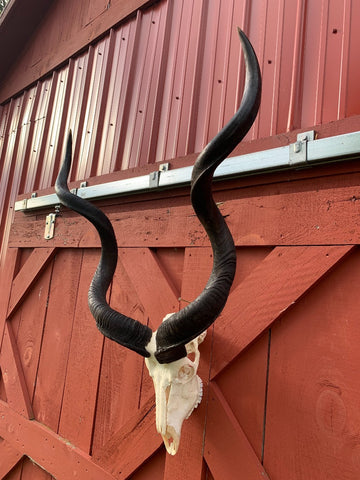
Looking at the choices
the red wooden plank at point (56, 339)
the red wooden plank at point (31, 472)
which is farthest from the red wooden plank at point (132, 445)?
the red wooden plank at point (31, 472)

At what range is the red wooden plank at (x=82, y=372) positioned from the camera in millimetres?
2471

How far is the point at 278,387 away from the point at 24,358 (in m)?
2.63

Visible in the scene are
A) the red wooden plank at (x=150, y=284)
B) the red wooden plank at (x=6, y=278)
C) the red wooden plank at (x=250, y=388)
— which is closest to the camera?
the red wooden plank at (x=250, y=388)

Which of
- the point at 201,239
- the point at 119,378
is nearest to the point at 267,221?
the point at 201,239

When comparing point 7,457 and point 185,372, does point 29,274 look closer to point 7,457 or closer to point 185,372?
point 7,457

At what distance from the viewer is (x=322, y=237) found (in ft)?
5.12

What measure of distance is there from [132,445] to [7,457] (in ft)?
5.81

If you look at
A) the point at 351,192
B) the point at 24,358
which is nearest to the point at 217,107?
the point at 351,192

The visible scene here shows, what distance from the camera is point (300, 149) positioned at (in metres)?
1.62

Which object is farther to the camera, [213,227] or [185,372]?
[185,372]

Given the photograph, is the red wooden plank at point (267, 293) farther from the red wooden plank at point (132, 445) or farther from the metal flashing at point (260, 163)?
the red wooden plank at point (132, 445)

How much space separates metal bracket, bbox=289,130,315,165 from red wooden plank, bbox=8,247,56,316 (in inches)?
93.8

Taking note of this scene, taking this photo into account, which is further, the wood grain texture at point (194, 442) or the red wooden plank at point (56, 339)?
the red wooden plank at point (56, 339)

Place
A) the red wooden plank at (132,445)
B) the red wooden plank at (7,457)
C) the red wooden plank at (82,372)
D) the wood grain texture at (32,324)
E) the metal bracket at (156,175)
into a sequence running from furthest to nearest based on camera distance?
1. the wood grain texture at (32,324)
2. the red wooden plank at (7,457)
3. the red wooden plank at (82,372)
4. the metal bracket at (156,175)
5. the red wooden plank at (132,445)
